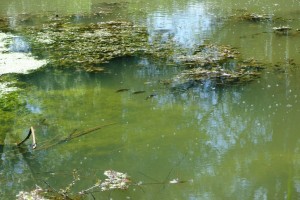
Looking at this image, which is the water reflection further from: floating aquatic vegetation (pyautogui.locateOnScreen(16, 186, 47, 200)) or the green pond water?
floating aquatic vegetation (pyautogui.locateOnScreen(16, 186, 47, 200))

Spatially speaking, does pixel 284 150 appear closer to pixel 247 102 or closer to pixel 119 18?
pixel 247 102

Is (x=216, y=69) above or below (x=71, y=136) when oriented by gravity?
above

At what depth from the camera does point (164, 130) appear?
4234mm

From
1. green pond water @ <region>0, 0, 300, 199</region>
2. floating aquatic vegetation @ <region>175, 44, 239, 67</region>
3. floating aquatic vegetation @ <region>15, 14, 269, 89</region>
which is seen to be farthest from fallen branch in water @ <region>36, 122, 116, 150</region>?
floating aquatic vegetation @ <region>175, 44, 239, 67</region>

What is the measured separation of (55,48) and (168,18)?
3264 millimetres

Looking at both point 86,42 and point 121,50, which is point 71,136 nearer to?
point 121,50

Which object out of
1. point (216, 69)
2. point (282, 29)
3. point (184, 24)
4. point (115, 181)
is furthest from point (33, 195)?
point (184, 24)

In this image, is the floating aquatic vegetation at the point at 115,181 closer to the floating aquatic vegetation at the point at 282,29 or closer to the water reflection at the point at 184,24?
the water reflection at the point at 184,24

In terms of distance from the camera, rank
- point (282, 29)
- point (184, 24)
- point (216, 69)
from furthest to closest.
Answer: point (184, 24)
point (282, 29)
point (216, 69)

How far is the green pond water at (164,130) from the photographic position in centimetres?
331

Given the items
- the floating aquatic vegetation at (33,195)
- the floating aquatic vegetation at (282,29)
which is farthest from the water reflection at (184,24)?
the floating aquatic vegetation at (33,195)

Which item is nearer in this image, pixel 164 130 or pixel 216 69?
pixel 164 130

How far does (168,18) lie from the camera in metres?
9.64

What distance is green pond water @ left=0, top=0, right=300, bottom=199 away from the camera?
3312 millimetres
